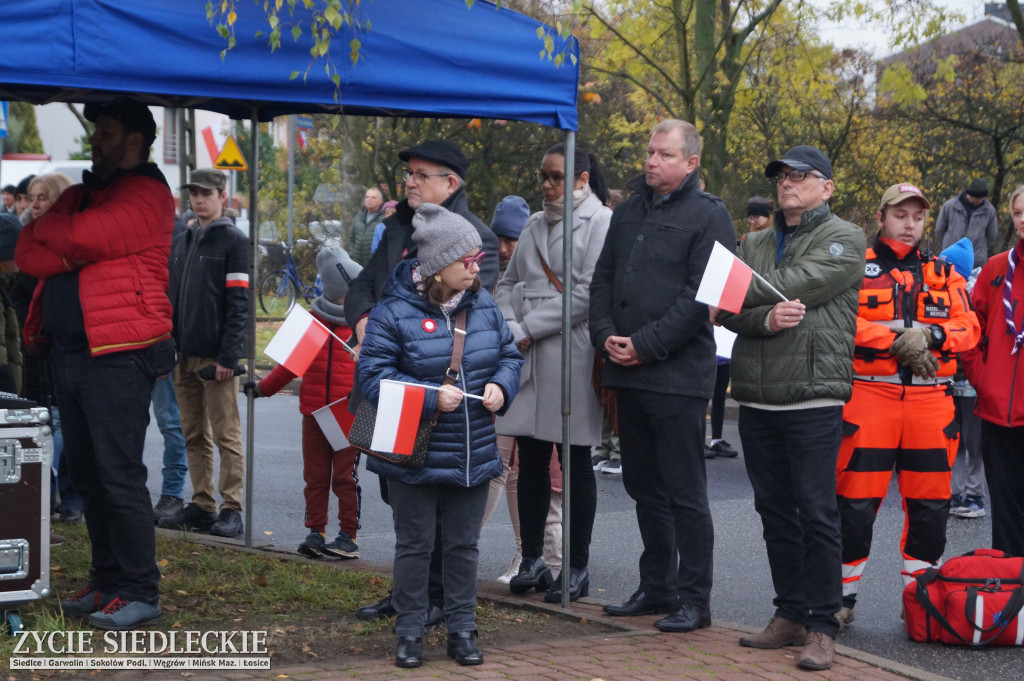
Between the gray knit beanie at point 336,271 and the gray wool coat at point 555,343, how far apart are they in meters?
1.05

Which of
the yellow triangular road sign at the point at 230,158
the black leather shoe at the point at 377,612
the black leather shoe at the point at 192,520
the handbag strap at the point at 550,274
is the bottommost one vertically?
the black leather shoe at the point at 192,520

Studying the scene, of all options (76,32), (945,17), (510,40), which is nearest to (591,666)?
(510,40)

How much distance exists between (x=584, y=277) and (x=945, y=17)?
1128 cm

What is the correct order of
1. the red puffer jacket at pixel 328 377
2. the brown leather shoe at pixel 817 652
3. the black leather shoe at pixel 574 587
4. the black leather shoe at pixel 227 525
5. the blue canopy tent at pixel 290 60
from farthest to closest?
the black leather shoe at pixel 227 525, the red puffer jacket at pixel 328 377, the black leather shoe at pixel 574 587, the brown leather shoe at pixel 817 652, the blue canopy tent at pixel 290 60

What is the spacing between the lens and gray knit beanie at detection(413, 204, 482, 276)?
16.2 ft

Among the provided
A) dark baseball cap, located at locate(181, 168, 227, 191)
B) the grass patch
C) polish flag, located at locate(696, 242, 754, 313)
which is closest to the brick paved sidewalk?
the grass patch

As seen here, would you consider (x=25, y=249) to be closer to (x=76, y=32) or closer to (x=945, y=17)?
(x=76, y=32)

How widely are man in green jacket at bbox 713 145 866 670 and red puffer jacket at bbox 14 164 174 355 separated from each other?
2479 mm

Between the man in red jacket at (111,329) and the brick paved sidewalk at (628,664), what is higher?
the man in red jacket at (111,329)

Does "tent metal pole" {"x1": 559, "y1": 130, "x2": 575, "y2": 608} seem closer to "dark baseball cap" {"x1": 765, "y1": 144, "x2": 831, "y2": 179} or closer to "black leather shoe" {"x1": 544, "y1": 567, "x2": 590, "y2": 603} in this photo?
"black leather shoe" {"x1": 544, "y1": 567, "x2": 590, "y2": 603}

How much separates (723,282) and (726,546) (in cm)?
313

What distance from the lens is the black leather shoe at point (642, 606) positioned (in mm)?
5871

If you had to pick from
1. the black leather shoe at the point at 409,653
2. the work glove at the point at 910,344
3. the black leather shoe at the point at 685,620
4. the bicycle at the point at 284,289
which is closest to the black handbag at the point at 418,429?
the black leather shoe at the point at 409,653

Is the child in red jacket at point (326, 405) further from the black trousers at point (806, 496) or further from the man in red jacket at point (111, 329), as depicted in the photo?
the black trousers at point (806, 496)
